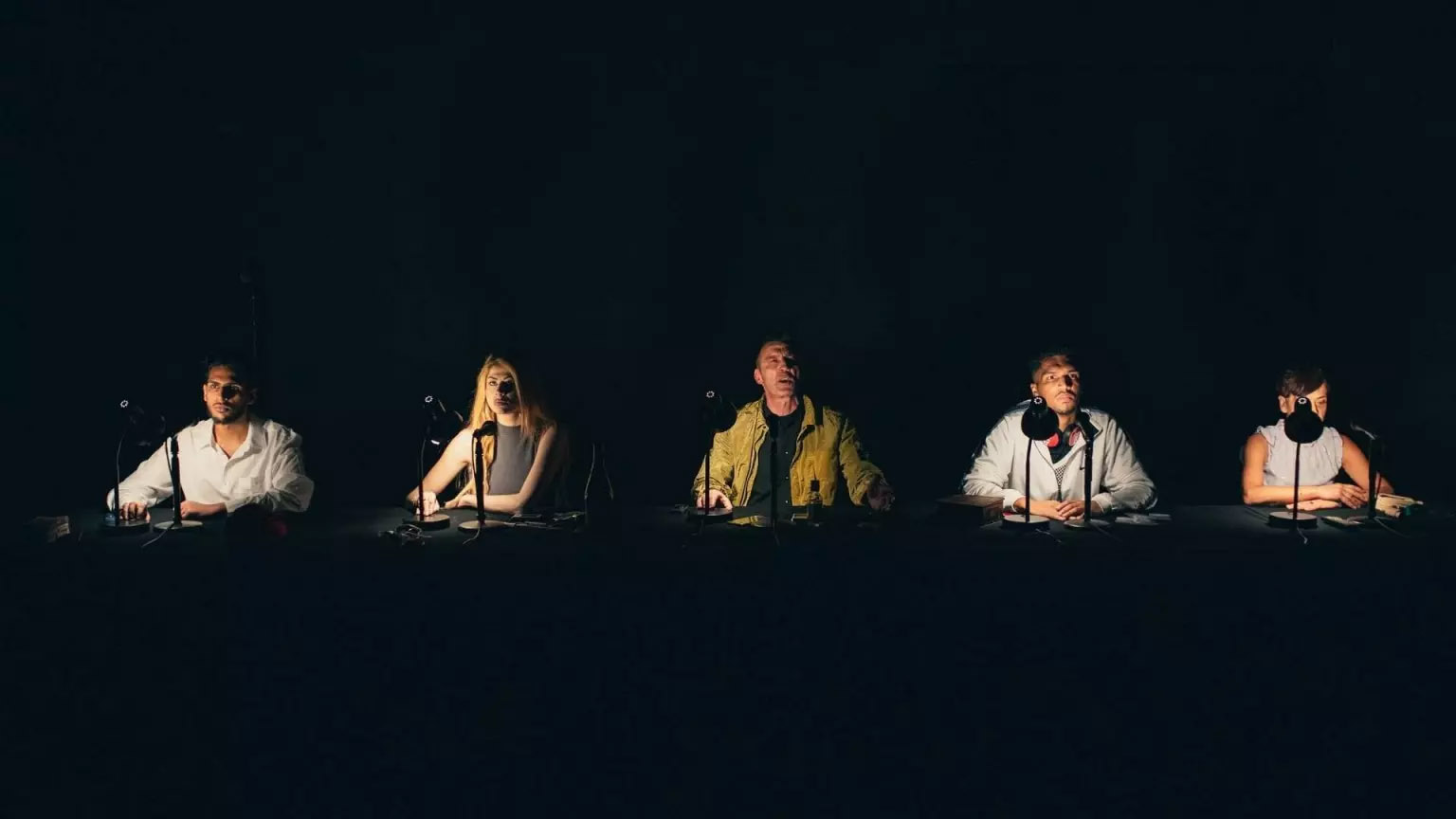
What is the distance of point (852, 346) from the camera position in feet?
14.6

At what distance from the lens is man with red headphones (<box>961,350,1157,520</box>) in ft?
11.8

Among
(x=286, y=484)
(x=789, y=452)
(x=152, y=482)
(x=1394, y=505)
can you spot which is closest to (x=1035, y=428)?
(x=789, y=452)

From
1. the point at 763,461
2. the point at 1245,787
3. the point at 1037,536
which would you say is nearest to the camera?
the point at 1245,787

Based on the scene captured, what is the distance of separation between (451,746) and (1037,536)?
182cm

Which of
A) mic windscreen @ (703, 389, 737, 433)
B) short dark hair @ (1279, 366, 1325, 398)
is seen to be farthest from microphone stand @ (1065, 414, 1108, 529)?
mic windscreen @ (703, 389, 737, 433)

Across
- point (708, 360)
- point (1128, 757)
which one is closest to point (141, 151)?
point (708, 360)

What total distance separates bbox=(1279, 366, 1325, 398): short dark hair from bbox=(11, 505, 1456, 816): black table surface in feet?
3.27

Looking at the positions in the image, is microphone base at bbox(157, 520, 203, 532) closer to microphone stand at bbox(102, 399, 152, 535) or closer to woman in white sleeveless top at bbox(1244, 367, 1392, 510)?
microphone stand at bbox(102, 399, 152, 535)

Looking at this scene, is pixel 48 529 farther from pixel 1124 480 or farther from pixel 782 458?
pixel 1124 480

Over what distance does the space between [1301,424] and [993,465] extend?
100cm

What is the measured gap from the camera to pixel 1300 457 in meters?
3.68

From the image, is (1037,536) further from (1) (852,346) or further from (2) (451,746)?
(2) (451,746)

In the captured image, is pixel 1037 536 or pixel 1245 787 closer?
pixel 1245 787

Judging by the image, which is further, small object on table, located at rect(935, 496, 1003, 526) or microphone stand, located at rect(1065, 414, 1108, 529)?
small object on table, located at rect(935, 496, 1003, 526)
